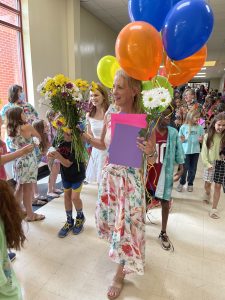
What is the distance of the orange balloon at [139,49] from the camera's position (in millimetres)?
1266

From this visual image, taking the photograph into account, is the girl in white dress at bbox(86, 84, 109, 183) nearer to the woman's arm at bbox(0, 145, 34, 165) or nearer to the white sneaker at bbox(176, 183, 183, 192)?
the woman's arm at bbox(0, 145, 34, 165)

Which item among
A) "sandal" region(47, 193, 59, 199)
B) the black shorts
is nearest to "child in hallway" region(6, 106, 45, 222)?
"sandal" region(47, 193, 59, 199)

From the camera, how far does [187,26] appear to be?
4.38 ft

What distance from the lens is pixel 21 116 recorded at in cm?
213

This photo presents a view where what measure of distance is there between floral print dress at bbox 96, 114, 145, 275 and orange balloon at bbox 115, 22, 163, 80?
35 cm

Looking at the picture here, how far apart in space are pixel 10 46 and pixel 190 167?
339cm

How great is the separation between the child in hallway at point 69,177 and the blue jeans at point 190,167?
66.8 inches

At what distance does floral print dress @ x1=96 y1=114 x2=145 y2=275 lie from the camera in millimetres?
1386

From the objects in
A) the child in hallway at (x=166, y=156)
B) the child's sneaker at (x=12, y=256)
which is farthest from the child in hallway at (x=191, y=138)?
the child's sneaker at (x=12, y=256)

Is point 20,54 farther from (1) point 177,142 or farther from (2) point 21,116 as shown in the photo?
(1) point 177,142

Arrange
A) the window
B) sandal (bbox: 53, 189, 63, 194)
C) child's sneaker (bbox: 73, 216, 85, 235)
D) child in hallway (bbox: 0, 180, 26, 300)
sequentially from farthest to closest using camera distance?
the window < sandal (bbox: 53, 189, 63, 194) < child's sneaker (bbox: 73, 216, 85, 235) < child in hallway (bbox: 0, 180, 26, 300)

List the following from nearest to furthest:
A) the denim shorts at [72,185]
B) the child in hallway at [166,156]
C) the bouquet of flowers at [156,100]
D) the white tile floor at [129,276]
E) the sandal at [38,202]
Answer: the bouquet of flowers at [156,100] → the white tile floor at [129,276] → the child in hallway at [166,156] → the denim shorts at [72,185] → the sandal at [38,202]

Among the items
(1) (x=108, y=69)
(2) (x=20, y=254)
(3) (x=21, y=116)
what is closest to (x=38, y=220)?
(2) (x=20, y=254)

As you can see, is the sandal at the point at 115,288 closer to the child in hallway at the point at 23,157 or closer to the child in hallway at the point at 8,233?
the child in hallway at the point at 8,233
